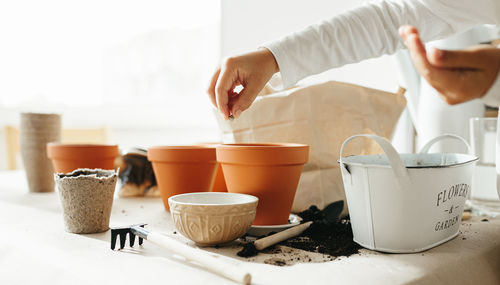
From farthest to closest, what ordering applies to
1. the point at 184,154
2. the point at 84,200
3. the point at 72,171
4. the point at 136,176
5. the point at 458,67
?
the point at 136,176
the point at 72,171
the point at 184,154
the point at 84,200
the point at 458,67

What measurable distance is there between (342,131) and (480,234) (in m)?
0.33

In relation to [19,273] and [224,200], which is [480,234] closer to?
[224,200]

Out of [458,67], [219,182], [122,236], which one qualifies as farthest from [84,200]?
[458,67]

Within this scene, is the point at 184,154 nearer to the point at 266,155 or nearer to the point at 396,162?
the point at 266,155

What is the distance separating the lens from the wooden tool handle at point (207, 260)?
0.47 meters

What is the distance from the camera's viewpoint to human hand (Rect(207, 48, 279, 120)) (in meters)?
0.70

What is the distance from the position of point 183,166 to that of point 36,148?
555mm

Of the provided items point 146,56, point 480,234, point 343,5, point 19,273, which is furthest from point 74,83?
point 480,234

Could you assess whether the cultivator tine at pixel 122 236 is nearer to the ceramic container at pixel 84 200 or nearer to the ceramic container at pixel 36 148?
the ceramic container at pixel 84 200

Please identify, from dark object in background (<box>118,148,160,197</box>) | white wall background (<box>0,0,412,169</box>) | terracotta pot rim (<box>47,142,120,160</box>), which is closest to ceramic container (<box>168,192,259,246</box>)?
terracotta pot rim (<box>47,142,120,160</box>)

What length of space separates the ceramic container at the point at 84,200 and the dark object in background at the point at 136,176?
0.43 metres

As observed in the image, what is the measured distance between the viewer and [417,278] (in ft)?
1.68

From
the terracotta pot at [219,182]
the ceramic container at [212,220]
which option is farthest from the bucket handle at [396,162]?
the terracotta pot at [219,182]

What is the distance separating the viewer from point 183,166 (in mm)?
884
